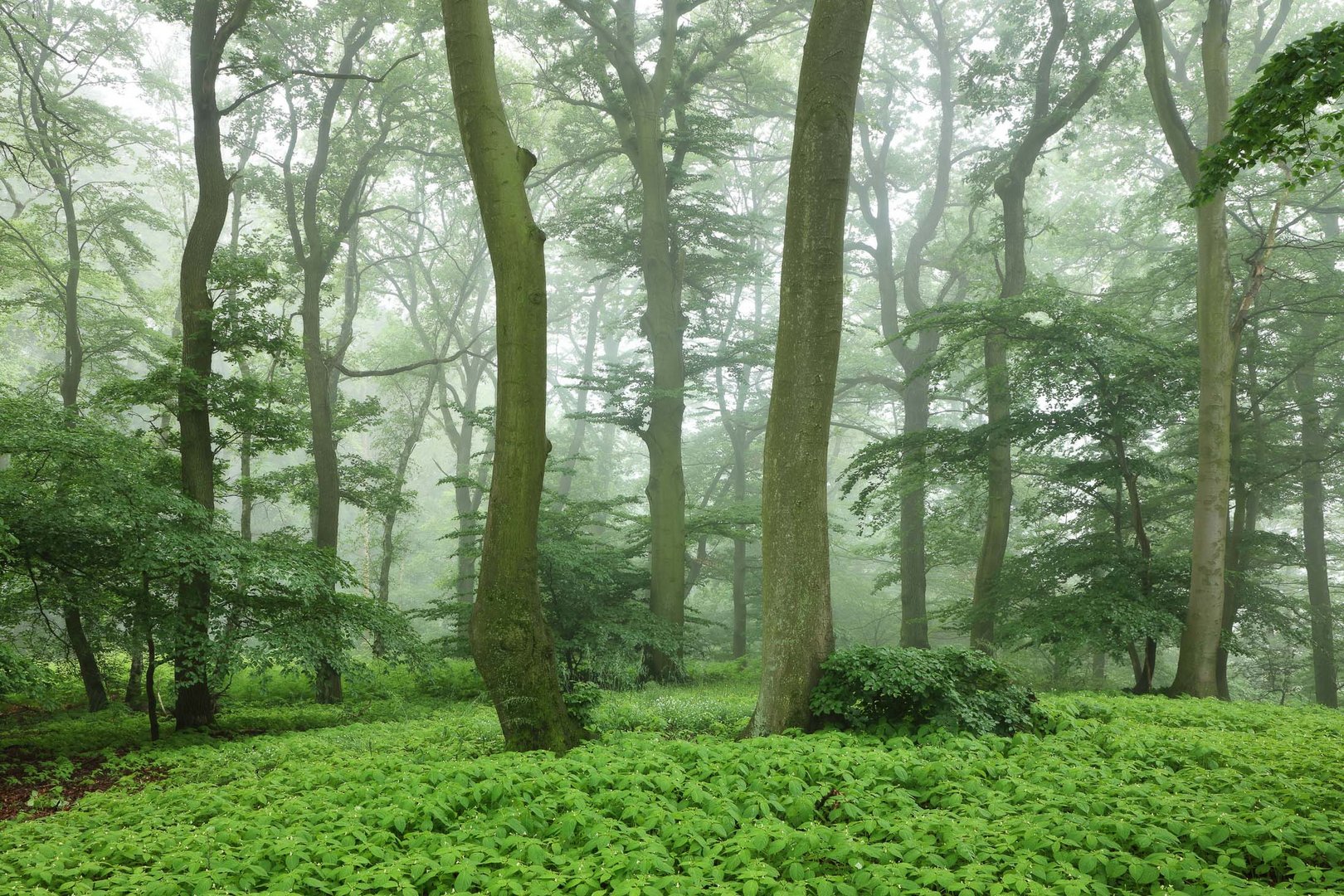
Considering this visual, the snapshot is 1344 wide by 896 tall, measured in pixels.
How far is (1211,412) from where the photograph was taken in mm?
10352

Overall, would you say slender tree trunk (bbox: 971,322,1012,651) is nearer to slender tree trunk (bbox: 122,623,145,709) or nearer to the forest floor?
the forest floor

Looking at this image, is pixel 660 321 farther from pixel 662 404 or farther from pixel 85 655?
pixel 85 655

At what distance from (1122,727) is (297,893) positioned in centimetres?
619

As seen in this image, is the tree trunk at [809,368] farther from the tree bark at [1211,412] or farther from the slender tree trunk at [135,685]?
the slender tree trunk at [135,685]

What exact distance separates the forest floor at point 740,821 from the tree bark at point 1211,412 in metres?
4.15

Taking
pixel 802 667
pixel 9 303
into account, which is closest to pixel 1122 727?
pixel 802 667

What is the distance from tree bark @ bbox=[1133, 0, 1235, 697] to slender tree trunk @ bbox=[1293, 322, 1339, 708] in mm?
4344

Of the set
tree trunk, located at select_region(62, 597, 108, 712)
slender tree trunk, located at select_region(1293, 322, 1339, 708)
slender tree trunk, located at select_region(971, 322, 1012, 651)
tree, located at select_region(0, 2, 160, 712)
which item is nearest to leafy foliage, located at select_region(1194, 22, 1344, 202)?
slender tree trunk, located at select_region(971, 322, 1012, 651)

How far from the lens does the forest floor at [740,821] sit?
10.2 feet

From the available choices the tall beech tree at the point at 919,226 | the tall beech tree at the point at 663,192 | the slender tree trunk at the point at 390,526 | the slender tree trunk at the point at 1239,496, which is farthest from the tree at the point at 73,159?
the slender tree trunk at the point at 1239,496

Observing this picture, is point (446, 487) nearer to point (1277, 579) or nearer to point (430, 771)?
point (1277, 579)

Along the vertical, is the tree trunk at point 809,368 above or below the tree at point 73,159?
below

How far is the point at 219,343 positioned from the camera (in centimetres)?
949

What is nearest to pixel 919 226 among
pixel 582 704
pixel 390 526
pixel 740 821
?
pixel 390 526
